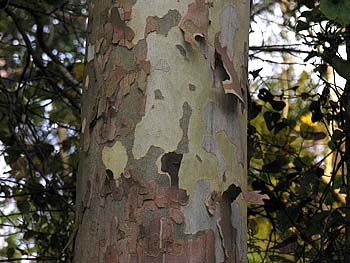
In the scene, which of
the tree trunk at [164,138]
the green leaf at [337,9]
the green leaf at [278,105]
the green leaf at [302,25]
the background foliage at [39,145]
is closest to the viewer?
the tree trunk at [164,138]

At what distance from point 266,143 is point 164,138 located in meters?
1.35

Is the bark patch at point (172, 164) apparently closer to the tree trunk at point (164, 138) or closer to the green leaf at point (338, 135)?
the tree trunk at point (164, 138)

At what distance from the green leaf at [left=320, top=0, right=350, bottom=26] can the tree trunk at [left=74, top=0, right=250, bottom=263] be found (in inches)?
11.2

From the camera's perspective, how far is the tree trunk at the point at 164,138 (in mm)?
850

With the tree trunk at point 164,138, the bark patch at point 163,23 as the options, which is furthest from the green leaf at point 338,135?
the bark patch at point 163,23

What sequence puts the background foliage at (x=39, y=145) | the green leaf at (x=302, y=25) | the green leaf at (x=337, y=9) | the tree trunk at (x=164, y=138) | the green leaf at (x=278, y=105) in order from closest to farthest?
the tree trunk at (x=164, y=138)
the green leaf at (x=337, y=9)
the green leaf at (x=302, y=25)
the green leaf at (x=278, y=105)
the background foliage at (x=39, y=145)

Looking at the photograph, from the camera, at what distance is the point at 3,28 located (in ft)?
10.7

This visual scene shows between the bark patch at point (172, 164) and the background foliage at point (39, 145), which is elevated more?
the background foliage at point (39, 145)

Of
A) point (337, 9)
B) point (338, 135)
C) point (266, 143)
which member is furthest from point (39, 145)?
point (337, 9)

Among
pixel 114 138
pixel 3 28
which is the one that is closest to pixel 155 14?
pixel 114 138

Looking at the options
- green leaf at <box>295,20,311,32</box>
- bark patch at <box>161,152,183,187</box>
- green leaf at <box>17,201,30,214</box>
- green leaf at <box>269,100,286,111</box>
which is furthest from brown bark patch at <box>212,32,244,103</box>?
green leaf at <box>17,201,30,214</box>

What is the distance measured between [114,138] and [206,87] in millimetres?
144

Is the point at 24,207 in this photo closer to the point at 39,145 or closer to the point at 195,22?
the point at 39,145

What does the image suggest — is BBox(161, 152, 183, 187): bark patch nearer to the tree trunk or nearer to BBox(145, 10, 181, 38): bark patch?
the tree trunk
